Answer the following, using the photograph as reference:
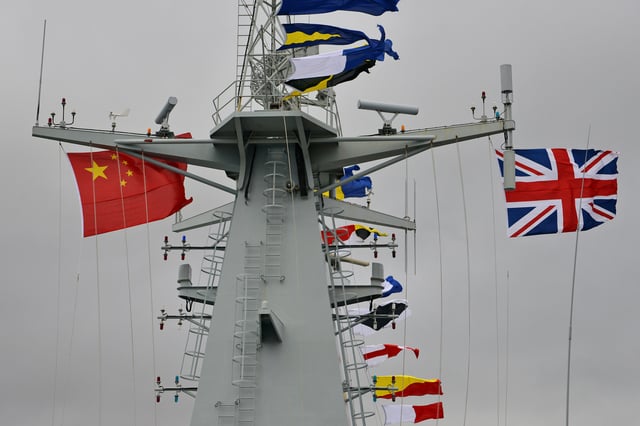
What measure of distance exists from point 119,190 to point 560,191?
840 cm

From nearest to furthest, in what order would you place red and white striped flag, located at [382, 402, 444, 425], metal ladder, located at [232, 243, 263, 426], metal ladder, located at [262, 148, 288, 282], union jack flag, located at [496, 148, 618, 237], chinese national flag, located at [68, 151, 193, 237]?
metal ladder, located at [232, 243, 263, 426] < metal ladder, located at [262, 148, 288, 282] < union jack flag, located at [496, 148, 618, 237] < chinese national flag, located at [68, 151, 193, 237] < red and white striped flag, located at [382, 402, 444, 425]

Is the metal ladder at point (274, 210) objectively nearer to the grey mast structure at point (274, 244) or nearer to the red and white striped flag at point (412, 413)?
the grey mast structure at point (274, 244)

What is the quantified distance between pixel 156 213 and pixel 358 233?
691 cm

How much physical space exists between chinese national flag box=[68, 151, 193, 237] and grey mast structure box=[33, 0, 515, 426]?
819 millimetres

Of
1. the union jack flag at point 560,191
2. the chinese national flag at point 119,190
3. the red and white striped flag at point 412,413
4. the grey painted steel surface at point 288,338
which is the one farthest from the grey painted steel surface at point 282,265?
the red and white striped flag at point 412,413

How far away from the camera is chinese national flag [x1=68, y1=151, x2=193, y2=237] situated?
21.0 meters

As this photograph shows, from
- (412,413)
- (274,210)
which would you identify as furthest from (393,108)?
(412,413)

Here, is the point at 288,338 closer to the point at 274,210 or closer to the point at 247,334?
Result: the point at 247,334

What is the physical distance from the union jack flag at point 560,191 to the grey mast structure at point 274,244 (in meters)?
1.16

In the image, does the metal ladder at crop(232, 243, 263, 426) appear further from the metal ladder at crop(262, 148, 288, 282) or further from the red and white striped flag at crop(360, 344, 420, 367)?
the red and white striped flag at crop(360, 344, 420, 367)

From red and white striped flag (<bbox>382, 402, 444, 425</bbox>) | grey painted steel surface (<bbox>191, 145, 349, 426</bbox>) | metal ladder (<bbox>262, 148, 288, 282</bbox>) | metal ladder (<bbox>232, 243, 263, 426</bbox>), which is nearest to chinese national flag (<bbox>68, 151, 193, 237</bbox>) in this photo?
metal ladder (<bbox>262, 148, 288, 282</bbox>)

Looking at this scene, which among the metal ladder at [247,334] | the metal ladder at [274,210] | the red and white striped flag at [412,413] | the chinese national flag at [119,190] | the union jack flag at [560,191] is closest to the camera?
the metal ladder at [247,334]

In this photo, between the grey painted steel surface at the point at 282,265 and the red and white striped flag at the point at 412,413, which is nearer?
the grey painted steel surface at the point at 282,265

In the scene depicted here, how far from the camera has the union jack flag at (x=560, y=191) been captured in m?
20.6
